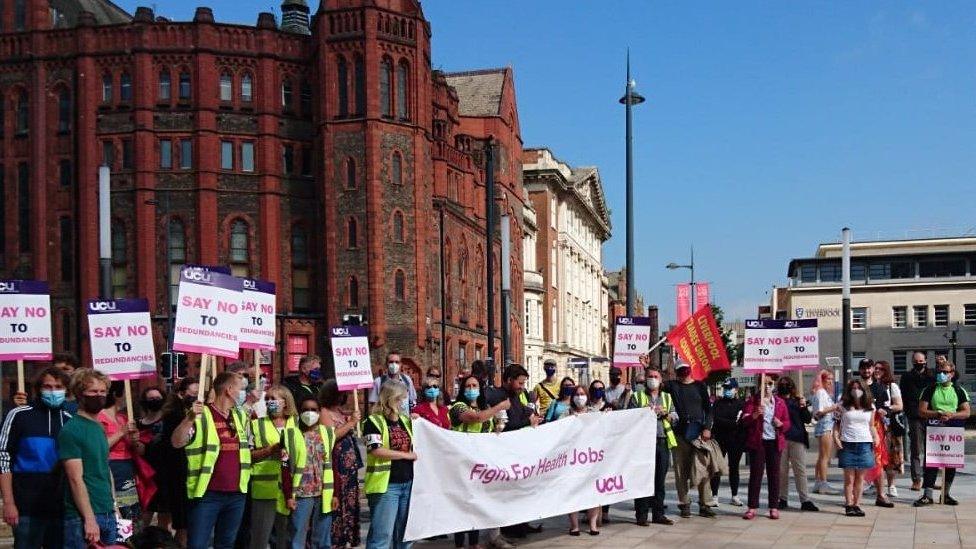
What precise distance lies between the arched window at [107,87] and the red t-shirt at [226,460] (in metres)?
48.7

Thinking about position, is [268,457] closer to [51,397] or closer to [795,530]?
[51,397]

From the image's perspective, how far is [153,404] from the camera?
11.5 metres

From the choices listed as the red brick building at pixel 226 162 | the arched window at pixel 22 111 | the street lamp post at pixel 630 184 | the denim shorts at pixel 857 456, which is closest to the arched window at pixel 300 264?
the red brick building at pixel 226 162

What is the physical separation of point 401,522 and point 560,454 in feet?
9.16

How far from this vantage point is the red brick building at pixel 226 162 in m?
53.9

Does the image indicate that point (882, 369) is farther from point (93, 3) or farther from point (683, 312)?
point (93, 3)

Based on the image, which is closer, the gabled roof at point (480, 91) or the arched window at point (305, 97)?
the arched window at point (305, 97)

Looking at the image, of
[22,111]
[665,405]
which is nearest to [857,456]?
[665,405]

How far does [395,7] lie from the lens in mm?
55750

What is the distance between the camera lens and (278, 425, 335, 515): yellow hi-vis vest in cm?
970

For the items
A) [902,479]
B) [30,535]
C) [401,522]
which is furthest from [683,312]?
[30,535]

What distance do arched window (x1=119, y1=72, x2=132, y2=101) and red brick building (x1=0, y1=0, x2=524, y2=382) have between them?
7 centimetres

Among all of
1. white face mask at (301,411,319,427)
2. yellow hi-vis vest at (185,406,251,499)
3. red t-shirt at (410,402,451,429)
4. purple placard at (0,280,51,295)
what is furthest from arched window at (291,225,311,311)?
yellow hi-vis vest at (185,406,251,499)

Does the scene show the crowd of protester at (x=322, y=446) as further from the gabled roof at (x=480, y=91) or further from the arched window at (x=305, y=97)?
the gabled roof at (x=480, y=91)
